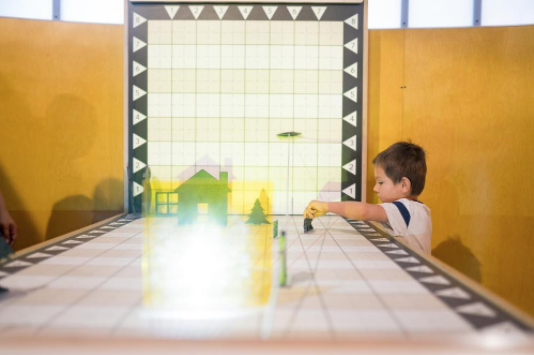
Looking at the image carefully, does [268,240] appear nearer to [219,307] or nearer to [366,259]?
[366,259]

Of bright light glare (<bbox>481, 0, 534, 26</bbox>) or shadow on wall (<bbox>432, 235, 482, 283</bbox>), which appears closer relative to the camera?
shadow on wall (<bbox>432, 235, 482, 283</bbox>)

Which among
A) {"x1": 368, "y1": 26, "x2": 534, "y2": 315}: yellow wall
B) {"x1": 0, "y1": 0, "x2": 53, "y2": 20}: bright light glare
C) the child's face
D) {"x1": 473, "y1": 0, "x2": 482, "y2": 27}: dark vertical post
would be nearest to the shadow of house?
the child's face

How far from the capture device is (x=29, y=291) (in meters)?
0.58

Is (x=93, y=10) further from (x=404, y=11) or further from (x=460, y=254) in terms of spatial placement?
(x=460, y=254)

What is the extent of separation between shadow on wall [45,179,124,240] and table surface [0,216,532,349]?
73cm

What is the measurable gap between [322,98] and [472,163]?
70 cm

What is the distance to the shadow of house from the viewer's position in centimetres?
129

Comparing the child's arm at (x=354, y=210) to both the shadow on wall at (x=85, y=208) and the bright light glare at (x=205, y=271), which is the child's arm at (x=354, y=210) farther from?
the shadow on wall at (x=85, y=208)

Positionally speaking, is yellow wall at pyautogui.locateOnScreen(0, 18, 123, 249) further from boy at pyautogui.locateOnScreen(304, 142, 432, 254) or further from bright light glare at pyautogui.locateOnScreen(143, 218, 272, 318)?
boy at pyautogui.locateOnScreen(304, 142, 432, 254)

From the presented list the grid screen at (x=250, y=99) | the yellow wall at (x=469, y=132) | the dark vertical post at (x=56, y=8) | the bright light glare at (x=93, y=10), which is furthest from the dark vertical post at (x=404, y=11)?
the dark vertical post at (x=56, y=8)

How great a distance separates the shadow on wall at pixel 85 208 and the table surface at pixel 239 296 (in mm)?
734

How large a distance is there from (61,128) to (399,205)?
1388mm

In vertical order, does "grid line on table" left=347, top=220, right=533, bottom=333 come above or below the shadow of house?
below

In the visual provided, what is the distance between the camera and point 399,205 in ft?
3.73
